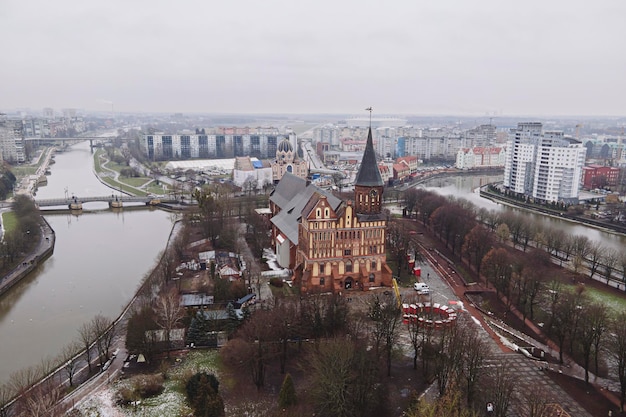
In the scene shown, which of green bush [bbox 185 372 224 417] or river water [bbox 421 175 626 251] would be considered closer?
green bush [bbox 185 372 224 417]

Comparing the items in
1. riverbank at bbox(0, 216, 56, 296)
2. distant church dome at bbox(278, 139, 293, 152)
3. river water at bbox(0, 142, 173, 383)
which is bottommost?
river water at bbox(0, 142, 173, 383)

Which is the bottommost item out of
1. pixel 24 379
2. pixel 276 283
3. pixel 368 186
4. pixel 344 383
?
pixel 24 379

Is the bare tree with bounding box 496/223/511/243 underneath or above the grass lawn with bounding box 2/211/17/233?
above

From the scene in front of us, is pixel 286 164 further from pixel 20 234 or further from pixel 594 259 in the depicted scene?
pixel 594 259

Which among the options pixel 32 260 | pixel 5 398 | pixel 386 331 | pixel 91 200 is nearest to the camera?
pixel 5 398

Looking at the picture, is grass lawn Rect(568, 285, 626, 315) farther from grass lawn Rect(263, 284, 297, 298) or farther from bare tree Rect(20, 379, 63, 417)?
bare tree Rect(20, 379, 63, 417)

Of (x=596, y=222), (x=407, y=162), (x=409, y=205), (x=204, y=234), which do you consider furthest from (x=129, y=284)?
(x=407, y=162)

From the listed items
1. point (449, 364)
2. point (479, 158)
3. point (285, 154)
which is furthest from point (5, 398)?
point (479, 158)

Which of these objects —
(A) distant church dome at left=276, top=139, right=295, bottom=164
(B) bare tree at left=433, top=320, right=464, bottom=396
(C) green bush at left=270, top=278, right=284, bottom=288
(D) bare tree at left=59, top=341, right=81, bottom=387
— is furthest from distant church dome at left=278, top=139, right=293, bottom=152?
(B) bare tree at left=433, top=320, right=464, bottom=396
